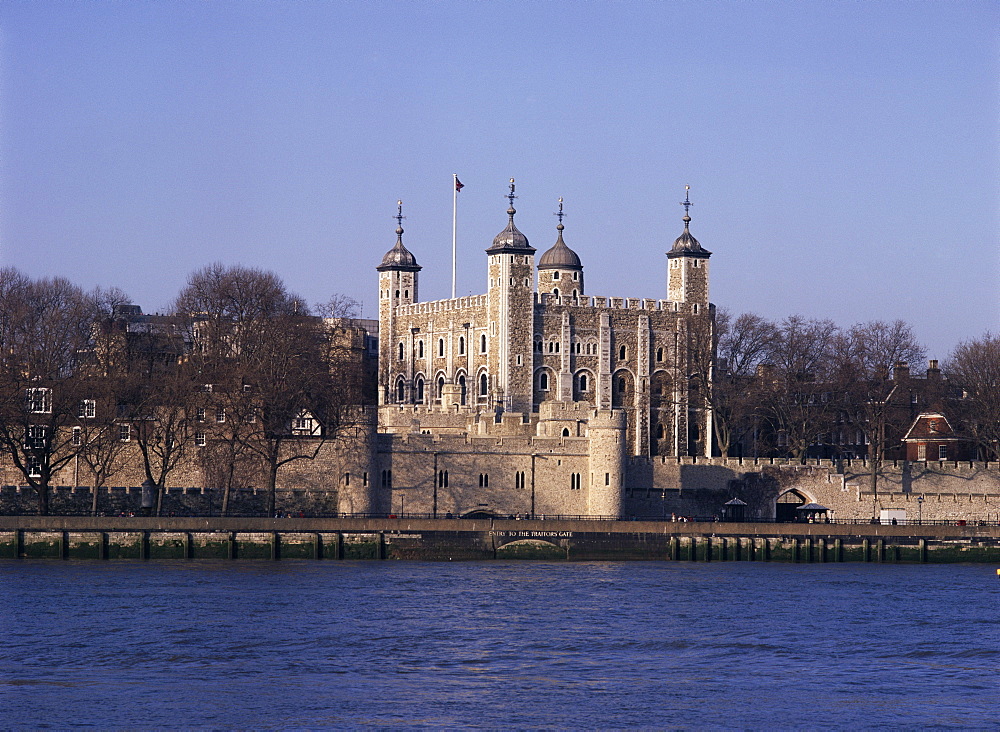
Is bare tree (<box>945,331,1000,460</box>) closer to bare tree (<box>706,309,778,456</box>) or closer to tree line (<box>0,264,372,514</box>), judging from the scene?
bare tree (<box>706,309,778,456</box>)

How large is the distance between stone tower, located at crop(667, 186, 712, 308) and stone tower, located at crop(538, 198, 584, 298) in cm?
559

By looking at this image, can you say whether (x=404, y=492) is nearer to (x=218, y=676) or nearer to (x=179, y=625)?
(x=179, y=625)

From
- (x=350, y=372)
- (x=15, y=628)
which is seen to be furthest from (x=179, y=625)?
(x=350, y=372)

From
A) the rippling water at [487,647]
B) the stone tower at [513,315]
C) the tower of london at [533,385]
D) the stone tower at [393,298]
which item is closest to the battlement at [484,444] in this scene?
the tower of london at [533,385]

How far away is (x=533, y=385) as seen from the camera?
89.9 metres

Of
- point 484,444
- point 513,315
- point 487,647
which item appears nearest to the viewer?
point 487,647

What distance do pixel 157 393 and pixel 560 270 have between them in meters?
34.8

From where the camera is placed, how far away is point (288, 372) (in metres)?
71.2

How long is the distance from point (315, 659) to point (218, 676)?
9.26 feet

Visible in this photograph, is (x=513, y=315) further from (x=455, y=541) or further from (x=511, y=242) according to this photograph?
(x=455, y=541)

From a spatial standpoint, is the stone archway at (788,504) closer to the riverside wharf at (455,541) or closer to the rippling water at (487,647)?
the riverside wharf at (455,541)

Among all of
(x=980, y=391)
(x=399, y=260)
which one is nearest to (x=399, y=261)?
(x=399, y=260)

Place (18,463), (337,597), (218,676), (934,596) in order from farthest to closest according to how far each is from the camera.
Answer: (18,463) < (934,596) < (337,597) < (218,676)

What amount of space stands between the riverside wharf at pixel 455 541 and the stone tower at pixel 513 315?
71.5 ft
